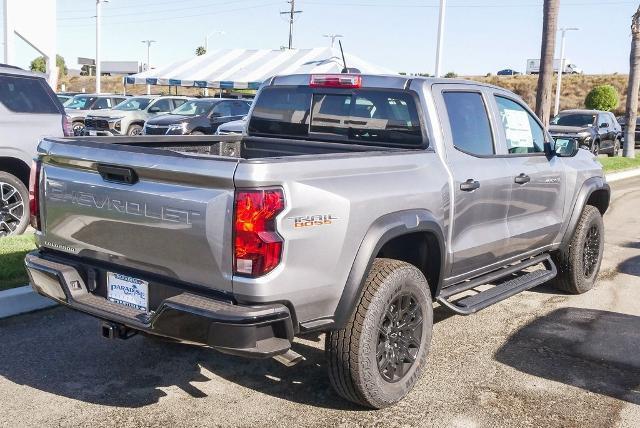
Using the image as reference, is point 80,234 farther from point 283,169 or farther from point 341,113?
point 341,113

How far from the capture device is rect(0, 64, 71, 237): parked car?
25.5ft

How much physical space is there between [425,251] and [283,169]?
152cm

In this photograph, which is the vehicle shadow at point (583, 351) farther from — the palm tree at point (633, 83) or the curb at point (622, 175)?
the palm tree at point (633, 83)

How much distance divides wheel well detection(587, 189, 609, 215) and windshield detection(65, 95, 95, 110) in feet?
68.0

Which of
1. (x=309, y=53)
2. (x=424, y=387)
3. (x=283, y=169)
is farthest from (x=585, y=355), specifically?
(x=309, y=53)

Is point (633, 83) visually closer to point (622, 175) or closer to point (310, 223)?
point (622, 175)

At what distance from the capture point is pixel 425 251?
15.2ft

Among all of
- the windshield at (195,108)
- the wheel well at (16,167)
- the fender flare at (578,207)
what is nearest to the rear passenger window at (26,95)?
the wheel well at (16,167)

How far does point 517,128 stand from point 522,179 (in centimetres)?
53

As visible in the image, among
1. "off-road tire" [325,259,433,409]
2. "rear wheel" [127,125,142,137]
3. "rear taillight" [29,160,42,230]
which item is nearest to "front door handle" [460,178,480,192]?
"off-road tire" [325,259,433,409]

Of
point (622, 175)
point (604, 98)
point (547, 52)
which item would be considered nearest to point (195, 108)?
point (547, 52)

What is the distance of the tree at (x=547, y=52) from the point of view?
56.5ft

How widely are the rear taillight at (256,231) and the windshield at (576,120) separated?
75.1 feet

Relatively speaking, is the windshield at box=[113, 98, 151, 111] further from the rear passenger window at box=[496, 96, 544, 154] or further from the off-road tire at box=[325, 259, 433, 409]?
the off-road tire at box=[325, 259, 433, 409]
